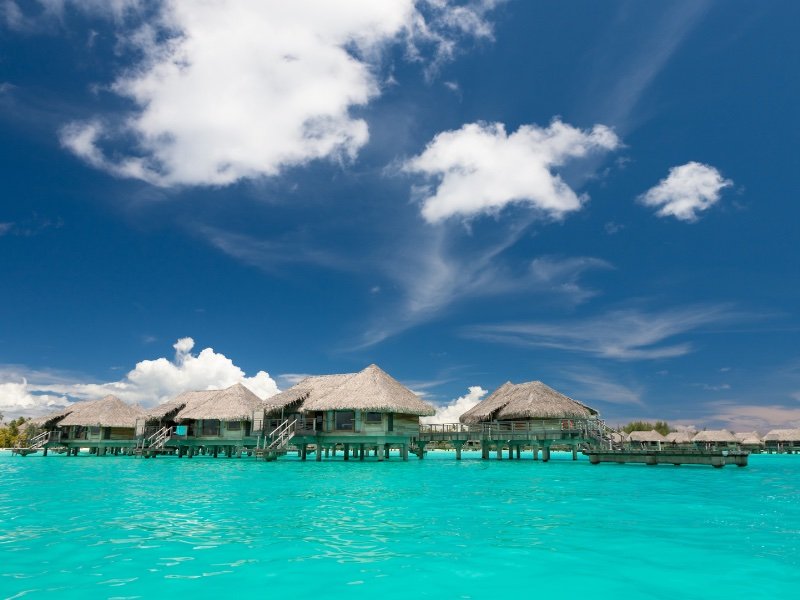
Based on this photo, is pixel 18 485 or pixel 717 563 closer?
pixel 717 563

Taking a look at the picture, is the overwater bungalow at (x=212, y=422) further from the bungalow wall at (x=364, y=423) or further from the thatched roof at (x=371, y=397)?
the bungalow wall at (x=364, y=423)

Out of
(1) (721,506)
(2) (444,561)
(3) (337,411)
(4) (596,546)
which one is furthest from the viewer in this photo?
(3) (337,411)

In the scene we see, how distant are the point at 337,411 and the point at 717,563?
2923 cm

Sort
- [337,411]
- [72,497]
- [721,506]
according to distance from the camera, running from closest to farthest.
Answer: [721,506], [72,497], [337,411]

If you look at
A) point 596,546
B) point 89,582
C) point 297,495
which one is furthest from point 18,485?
point 596,546

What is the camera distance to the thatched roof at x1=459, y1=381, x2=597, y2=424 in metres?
36.8

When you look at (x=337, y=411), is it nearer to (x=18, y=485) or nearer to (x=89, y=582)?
(x=18, y=485)

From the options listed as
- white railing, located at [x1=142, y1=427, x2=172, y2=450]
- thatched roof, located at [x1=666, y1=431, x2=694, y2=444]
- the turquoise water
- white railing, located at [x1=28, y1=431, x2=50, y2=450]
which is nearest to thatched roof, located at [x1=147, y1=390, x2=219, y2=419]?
white railing, located at [x1=142, y1=427, x2=172, y2=450]

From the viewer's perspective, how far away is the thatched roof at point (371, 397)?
34250mm

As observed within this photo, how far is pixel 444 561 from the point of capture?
7816mm

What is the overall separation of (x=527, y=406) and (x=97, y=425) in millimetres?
34433

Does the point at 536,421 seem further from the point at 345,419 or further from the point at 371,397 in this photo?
the point at 345,419

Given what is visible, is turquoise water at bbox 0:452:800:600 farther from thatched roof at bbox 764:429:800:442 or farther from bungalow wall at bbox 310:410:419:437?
thatched roof at bbox 764:429:800:442

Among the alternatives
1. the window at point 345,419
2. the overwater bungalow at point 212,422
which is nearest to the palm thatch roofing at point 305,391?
the overwater bungalow at point 212,422
